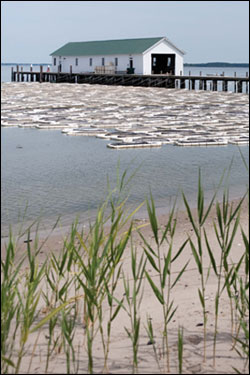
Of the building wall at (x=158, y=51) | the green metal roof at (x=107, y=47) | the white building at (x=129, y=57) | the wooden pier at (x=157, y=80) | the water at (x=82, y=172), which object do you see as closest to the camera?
the water at (x=82, y=172)

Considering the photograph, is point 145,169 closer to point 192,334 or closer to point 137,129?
point 137,129

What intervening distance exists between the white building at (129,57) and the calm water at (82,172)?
44.5 metres

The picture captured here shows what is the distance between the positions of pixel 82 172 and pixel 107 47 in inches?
2209

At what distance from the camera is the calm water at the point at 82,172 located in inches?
345

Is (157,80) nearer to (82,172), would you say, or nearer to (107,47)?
(107,47)

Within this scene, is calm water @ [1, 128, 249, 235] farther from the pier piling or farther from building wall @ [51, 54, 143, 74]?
building wall @ [51, 54, 143, 74]

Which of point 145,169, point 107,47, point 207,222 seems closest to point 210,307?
point 207,222

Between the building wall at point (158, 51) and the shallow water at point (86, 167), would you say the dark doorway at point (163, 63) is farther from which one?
the shallow water at point (86, 167)

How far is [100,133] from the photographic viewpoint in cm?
1783

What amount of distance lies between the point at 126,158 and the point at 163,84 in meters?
45.6

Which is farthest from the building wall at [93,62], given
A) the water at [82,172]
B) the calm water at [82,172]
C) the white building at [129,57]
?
the calm water at [82,172]

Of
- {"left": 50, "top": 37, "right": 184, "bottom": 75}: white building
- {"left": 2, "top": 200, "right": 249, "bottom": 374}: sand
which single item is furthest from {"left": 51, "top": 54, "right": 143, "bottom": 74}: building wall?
{"left": 2, "top": 200, "right": 249, "bottom": 374}: sand

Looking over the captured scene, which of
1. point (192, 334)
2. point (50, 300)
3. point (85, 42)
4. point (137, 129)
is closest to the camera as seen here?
point (192, 334)

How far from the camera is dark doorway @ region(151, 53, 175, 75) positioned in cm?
6209
